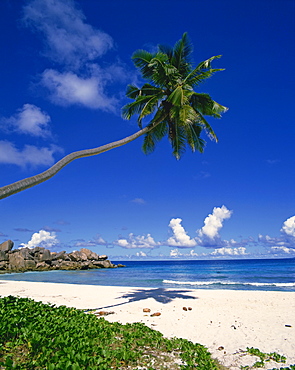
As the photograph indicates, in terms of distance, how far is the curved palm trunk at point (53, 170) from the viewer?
21.7 feet

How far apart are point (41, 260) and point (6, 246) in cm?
605

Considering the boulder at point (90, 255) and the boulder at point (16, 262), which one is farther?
the boulder at point (90, 255)

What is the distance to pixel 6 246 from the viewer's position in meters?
44.1

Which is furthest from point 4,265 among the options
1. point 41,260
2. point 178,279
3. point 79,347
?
point 79,347

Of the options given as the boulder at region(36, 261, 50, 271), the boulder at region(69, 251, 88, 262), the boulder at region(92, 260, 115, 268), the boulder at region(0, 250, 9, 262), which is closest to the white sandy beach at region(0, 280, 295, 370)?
the boulder at region(0, 250, 9, 262)

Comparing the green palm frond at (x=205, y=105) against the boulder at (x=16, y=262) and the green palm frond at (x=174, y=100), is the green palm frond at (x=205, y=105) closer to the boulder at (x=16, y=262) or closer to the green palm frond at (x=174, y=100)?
the green palm frond at (x=174, y=100)

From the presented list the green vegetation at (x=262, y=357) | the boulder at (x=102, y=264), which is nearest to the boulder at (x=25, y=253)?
the boulder at (x=102, y=264)

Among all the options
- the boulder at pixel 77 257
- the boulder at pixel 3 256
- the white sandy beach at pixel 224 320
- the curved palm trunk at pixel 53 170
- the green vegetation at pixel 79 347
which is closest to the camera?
the green vegetation at pixel 79 347

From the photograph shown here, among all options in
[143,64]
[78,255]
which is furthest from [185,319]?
[78,255]

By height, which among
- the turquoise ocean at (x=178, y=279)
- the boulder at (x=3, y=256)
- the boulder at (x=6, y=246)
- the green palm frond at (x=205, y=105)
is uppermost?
the green palm frond at (x=205, y=105)

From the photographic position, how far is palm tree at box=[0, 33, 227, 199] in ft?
36.4

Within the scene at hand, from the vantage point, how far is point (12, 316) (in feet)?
18.2

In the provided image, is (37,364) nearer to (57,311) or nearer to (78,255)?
(57,311)

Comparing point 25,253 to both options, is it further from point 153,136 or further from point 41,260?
point 153,136
